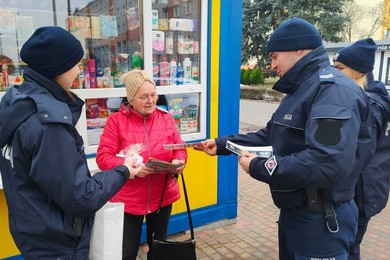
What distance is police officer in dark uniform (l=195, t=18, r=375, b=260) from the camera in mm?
1707

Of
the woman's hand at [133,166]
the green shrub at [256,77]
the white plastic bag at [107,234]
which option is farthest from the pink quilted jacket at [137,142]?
the green shrub at [256,77]

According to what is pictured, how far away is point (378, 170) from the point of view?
264 centimetres

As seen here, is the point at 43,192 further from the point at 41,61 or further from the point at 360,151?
the point at 360,151

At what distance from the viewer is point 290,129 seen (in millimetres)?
1924

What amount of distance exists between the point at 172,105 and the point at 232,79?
767 millimetres

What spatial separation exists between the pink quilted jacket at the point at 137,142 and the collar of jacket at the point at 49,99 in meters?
0.83

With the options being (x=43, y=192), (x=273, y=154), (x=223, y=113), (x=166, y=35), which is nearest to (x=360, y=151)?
(x=273, y=154)

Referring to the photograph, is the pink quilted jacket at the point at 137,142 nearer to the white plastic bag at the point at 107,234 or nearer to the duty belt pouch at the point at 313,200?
the white plastic bag at the point at 107,234

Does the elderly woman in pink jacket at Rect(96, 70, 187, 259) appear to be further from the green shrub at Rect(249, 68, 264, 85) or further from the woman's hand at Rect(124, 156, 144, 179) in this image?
the green shrub at Rect(249, 68, 264, 85)

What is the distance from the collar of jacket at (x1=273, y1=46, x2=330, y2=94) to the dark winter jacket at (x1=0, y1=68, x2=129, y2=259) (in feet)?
3.65

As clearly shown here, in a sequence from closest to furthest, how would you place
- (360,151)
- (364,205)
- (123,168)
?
(123,168) → (360,151) → (364,205)

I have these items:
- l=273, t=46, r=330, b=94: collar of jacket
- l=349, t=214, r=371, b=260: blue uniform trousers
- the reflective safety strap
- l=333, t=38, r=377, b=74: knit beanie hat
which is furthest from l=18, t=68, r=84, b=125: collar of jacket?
l=349, t=214, r=371, b=260: blue uniform trousers

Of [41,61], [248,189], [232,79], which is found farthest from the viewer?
[248,189]

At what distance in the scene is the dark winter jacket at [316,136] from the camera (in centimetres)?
170
